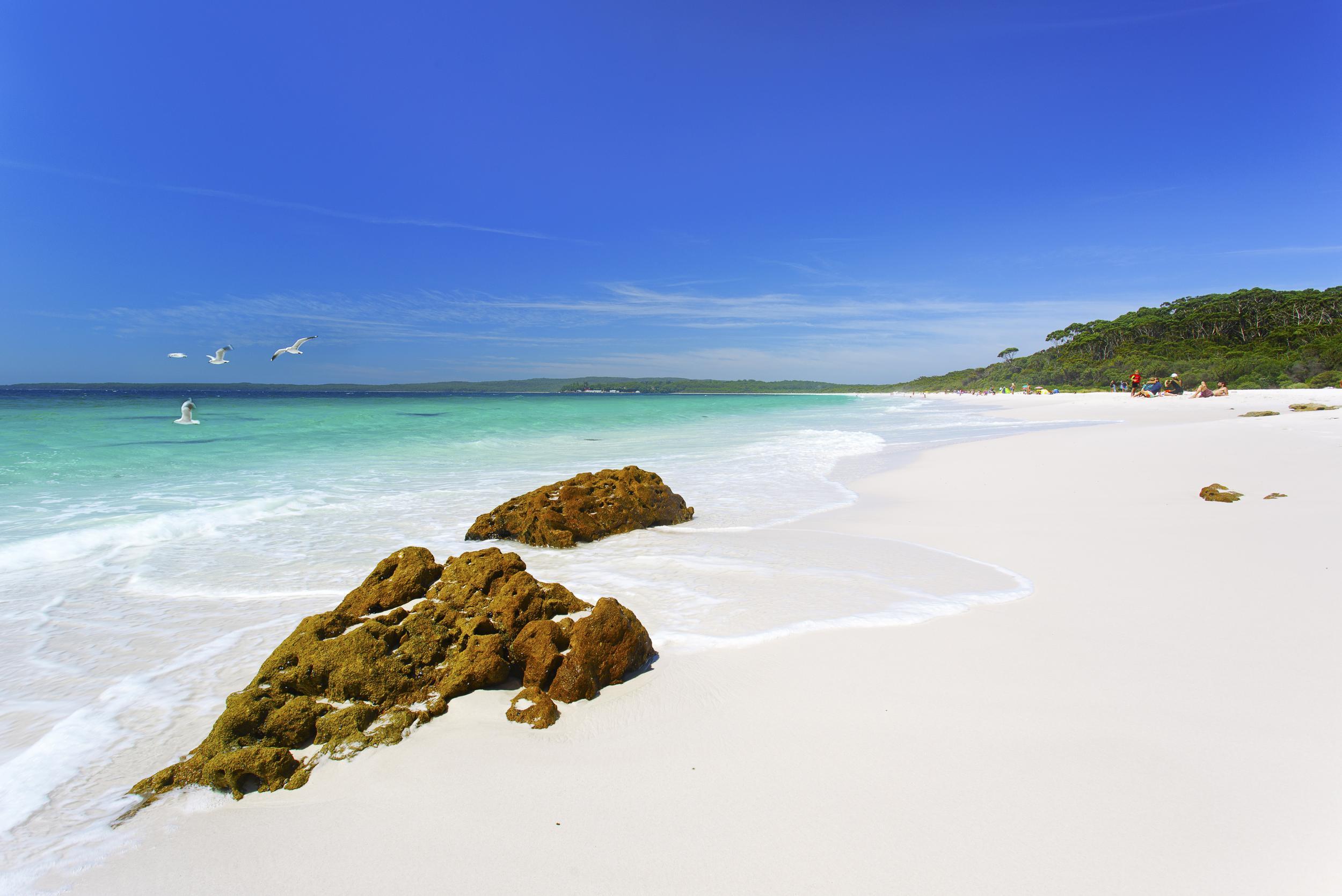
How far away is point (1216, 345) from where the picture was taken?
61.9m

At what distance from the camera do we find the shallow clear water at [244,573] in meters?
2.96

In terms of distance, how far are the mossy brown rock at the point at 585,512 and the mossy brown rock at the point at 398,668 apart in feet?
8.29

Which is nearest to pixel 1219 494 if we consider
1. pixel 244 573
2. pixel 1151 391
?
pixel 244 573

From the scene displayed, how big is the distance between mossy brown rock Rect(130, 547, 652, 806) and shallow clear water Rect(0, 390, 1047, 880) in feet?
1.35

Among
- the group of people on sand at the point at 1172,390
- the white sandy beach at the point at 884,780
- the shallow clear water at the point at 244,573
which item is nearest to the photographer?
the white sandy beach at the point at 884,780

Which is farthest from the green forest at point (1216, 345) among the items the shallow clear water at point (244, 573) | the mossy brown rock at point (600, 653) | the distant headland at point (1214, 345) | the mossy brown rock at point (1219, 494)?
the mossy brown rock at point (600, 653)

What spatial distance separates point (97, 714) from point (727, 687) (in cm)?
338

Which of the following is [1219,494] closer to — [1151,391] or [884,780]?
[884,780]

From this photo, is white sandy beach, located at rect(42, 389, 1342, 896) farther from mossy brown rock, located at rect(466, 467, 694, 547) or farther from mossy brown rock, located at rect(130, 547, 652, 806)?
mossy brown rock, located at rect(466, 467, 694, 547)

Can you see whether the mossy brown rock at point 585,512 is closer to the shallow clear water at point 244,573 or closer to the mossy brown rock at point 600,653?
the shallow clear water at point 244,573

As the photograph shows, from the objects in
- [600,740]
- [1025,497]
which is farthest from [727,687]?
[1025,497]

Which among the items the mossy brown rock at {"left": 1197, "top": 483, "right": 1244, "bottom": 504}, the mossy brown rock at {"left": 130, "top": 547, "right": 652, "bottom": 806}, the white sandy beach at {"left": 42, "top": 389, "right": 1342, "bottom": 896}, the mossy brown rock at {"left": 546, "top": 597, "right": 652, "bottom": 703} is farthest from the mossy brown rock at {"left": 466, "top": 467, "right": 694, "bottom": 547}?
the mossy brown rock at {"left": 1197, "top": 483, "right": 1244, "bottom": 504}

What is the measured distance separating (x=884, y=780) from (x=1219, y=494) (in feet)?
24.8

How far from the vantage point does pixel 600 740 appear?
9.09ft
